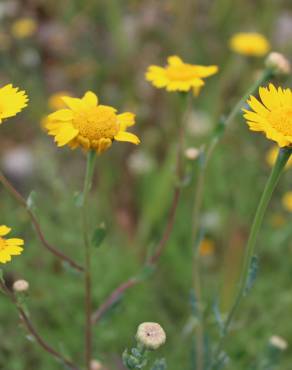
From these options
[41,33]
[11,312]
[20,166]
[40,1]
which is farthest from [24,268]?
[40,1]

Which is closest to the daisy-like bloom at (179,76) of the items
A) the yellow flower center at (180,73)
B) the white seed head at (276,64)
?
the yellow flower center at (180,73)

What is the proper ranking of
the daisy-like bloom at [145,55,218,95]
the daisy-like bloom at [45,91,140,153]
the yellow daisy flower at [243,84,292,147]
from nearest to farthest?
the yellow daisy flower at [243,84,292,147] < the daisy-like bloom at [45,91,140,153] < the daisy-like bloom at [145,55,218,95]

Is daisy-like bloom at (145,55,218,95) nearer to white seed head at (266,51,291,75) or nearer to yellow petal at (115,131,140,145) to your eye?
white seed head at (266,51,291,75)

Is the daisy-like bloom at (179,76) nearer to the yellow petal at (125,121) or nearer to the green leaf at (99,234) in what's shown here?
the yellow petal at (125,121)

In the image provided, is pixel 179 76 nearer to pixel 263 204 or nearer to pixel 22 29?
pixel 263 204

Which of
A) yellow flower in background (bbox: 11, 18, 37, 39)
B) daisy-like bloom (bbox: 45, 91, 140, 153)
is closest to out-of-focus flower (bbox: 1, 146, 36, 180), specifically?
yellow flower in background (bbox: 11, 18, 37, 39)

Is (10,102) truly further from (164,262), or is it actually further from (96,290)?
(164,262)
